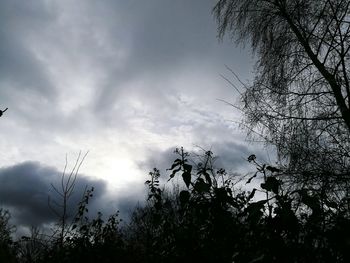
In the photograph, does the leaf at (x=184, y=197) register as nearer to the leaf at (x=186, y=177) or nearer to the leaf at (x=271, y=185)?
the leaf at (x=186, y=177)

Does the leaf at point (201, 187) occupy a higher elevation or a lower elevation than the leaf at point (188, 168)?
lower

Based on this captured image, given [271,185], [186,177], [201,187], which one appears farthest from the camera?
[186,177]

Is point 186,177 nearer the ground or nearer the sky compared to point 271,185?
nearer the sky

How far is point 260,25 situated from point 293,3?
708mm

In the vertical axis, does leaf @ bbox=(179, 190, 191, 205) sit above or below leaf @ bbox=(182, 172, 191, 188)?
below

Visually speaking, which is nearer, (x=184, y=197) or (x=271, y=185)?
(x=271, y=185)

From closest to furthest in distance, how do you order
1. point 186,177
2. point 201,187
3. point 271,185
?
point 271,185 < point 201,187 < point 186,177

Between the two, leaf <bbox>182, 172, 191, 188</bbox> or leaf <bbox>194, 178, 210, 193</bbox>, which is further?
leaf <bbox>182, 172, 191, 188</bbox>

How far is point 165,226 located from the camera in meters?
3.96

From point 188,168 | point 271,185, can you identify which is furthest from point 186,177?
point 271,185

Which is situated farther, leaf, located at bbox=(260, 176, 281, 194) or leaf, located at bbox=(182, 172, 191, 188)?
leaf, located at bbox=(182, 172, 191, 188)

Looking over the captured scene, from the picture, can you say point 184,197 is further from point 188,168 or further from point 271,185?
point 271,185

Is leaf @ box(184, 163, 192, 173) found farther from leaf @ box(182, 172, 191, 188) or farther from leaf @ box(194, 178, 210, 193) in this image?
leaf @ box(194, 178, 210, 193)

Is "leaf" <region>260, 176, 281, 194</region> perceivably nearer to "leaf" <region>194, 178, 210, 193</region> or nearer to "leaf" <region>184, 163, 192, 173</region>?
"leaf" <region>194, 178, 210, 193</region>
